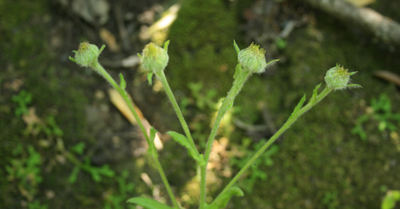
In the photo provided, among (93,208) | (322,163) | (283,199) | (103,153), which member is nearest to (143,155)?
(103,153)

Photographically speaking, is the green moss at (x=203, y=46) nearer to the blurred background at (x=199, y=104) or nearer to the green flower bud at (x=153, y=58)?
the blurred background at (x=199, y=104)

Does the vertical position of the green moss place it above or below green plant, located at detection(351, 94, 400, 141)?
above

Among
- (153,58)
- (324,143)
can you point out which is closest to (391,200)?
(324,143)

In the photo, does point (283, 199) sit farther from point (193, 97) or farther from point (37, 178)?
point (37, 178)

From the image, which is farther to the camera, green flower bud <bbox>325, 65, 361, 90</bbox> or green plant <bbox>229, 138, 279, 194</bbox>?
green plant <bbox>229, 138, 279, 194</bbox>

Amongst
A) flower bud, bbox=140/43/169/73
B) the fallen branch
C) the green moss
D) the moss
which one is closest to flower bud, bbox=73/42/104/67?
flower bud, bbox=140/43/169/73

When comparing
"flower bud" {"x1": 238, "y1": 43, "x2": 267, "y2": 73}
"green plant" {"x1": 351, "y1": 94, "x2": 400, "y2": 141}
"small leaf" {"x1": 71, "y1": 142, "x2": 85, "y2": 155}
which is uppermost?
"small leaf" {"x1": 71, "y1": 142, "x2": 85, "y2": 155}

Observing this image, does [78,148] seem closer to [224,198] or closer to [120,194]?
[120,194]

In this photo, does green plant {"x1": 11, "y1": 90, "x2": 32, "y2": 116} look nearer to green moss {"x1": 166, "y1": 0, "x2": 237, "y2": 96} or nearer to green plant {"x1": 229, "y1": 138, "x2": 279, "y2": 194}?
green moss {"x1": 166, "y1": 0, "x2": 237, "y2": 96}
